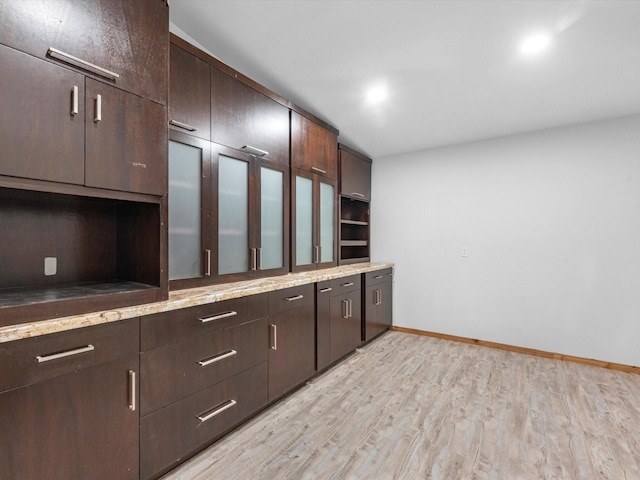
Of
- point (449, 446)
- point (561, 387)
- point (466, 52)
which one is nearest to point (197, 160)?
point (466, 52)

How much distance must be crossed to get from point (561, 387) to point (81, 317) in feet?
11.4

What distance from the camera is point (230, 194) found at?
234 cm

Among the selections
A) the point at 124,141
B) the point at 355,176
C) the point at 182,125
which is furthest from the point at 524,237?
the point at 124,141

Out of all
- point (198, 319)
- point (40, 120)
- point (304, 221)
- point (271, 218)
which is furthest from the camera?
point (304, 221)

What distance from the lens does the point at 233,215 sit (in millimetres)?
2359

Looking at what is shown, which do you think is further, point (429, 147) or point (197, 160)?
point (429, 147)

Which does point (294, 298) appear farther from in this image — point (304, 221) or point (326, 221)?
point (326, 221)

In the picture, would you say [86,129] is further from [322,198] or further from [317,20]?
[322,198]

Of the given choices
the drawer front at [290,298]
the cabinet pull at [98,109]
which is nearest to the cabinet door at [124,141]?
the cabinet pull at [98,109]

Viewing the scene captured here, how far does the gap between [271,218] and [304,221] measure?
498mm

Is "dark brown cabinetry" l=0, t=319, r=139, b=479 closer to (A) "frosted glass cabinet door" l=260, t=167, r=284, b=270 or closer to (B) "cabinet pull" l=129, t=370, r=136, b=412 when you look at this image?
(B) "cabinet pull" l=129, t=370, r=136, b=412

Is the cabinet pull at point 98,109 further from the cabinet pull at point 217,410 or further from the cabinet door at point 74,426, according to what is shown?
the cabinet pull at point 217,410

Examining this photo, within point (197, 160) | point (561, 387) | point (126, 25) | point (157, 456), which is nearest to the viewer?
point (126, 25)

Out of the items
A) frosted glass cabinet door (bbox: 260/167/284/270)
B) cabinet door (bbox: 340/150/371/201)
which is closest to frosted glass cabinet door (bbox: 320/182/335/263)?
cabinet door (bbox: 340/150/371/201)
